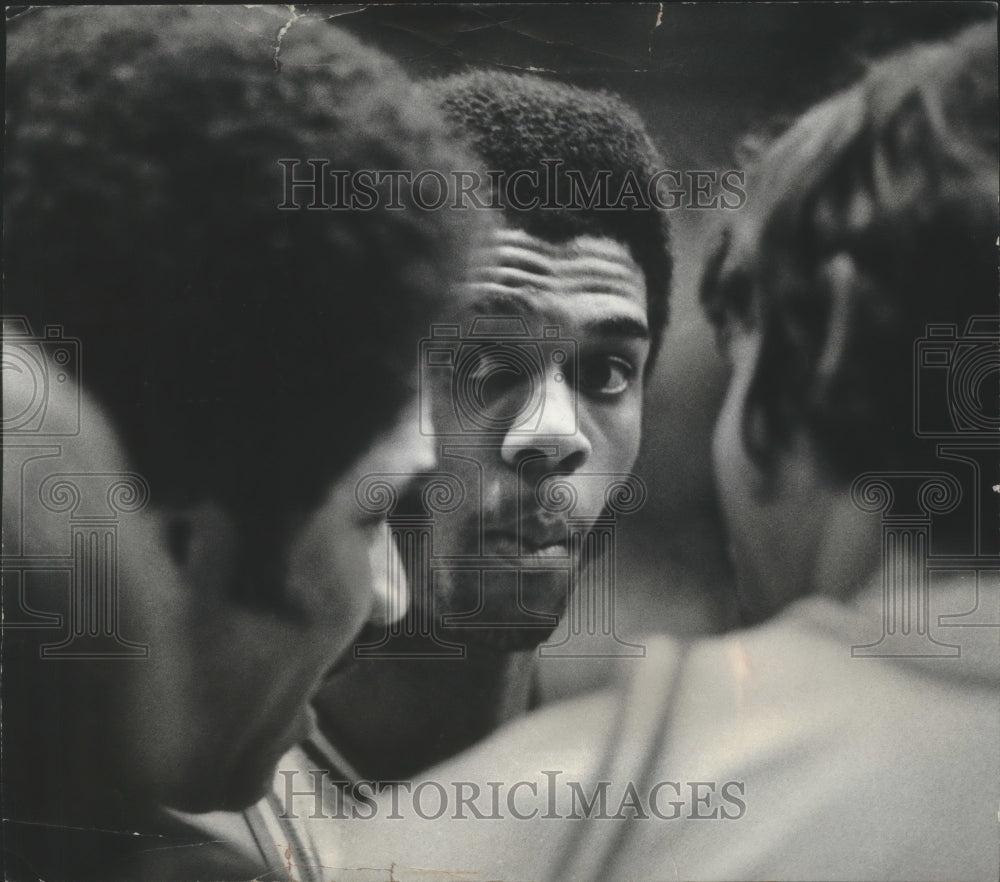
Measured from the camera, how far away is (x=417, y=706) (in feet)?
8.33

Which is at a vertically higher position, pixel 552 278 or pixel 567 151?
pixel 567 151

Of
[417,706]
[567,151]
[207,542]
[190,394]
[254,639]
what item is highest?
[567,151]

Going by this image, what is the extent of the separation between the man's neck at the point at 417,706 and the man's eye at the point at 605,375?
2.43ft

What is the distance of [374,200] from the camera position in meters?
2.54

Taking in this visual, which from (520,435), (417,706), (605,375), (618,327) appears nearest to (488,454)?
(520,435)

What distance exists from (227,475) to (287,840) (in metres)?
1.00

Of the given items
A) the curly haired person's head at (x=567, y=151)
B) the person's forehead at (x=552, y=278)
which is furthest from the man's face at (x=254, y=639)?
the curly haired person's head at (x=567, y=151)

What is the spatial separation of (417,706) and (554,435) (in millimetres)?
818

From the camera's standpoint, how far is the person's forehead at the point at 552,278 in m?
2.52

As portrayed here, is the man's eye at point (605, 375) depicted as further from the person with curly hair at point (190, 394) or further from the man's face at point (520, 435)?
the person with curly hair at point (190, 394)

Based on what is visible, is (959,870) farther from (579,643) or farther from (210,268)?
(210,268)

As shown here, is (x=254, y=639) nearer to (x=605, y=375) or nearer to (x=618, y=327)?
(x=605, y=375)

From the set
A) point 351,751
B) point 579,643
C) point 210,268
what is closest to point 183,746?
point 351,751

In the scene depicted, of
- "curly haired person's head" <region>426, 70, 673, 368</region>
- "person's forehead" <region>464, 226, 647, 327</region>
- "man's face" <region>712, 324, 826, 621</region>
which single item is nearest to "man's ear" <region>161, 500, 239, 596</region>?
"person's forehead" <region>464, 226, 647, 327</region>
